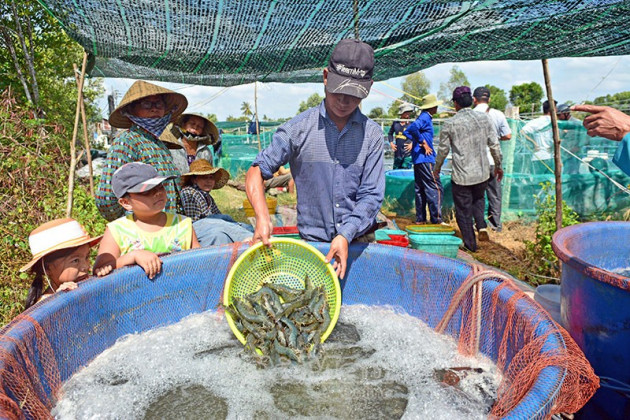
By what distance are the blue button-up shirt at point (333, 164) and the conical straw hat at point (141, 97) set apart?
1.34 metres

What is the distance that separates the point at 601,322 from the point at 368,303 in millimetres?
1493

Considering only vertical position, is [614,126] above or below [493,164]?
above

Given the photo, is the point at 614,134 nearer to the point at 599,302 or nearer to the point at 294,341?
the point at 599,302

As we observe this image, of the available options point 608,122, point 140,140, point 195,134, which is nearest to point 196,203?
point 140,140

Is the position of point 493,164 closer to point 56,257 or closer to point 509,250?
point 509,250

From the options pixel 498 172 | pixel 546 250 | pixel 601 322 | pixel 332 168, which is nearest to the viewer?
pixel 601 322

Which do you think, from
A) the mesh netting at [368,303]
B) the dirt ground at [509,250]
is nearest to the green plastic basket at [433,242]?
the dirt ground at [509,250]

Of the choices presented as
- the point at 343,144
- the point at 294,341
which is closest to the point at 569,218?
the point at 343,144

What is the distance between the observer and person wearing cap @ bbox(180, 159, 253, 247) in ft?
11.9

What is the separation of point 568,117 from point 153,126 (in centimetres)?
836

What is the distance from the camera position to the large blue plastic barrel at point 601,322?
2232 millimetres

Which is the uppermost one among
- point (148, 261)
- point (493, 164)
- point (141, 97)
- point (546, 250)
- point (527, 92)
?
point (527, 92)

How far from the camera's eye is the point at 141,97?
137 inches

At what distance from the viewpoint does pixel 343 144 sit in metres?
2.92
